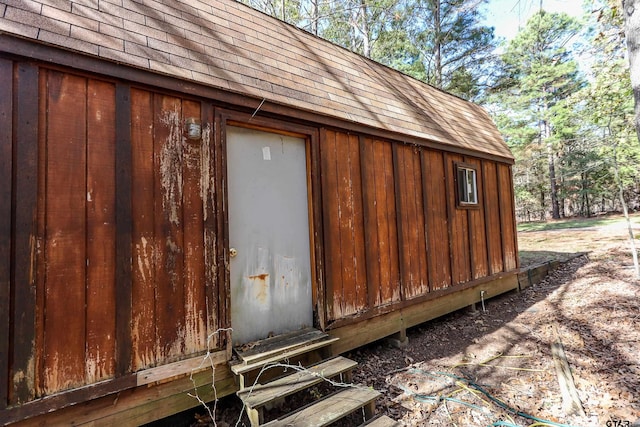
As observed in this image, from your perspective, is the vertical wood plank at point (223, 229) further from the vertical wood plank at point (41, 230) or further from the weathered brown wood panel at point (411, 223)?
the weathered brown wood panel at point (411, 223)

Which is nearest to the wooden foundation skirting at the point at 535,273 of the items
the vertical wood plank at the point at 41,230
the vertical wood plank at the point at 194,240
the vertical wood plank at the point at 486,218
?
the vertical wood plank at the point at 486,218

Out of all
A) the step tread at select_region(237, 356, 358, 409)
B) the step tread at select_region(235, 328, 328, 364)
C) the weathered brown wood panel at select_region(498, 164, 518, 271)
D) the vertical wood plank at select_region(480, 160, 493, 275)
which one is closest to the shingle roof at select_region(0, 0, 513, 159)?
the vertical wood plank at select_region(480, 160, 493, 275)

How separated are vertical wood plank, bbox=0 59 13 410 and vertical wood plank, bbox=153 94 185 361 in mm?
838

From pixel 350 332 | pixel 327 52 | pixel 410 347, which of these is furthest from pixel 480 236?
pixel 327 52

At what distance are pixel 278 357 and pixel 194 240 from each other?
4.19 ft

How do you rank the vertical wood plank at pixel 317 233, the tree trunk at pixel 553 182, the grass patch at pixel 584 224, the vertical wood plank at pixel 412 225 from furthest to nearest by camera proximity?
the tree trunk at pixel 553 182
the grass patch at pixel 584 224
the vertical wood plank at pixel 412 225
the vertical wood plank at pixel 317 233

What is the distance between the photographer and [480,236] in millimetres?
5645

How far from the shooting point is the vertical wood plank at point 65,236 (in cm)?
201

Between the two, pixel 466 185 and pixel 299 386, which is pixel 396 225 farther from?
pixel 299 386

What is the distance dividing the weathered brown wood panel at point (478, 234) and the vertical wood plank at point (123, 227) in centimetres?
519

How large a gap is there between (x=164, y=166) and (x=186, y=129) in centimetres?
39

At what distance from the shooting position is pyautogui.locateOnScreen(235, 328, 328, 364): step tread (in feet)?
8.65

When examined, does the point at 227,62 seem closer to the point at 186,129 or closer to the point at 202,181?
the point at 186,129

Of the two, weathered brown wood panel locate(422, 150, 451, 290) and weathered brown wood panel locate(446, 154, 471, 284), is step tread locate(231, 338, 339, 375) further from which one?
weathered brown wood panel locate(446, 154, 471, 284)
